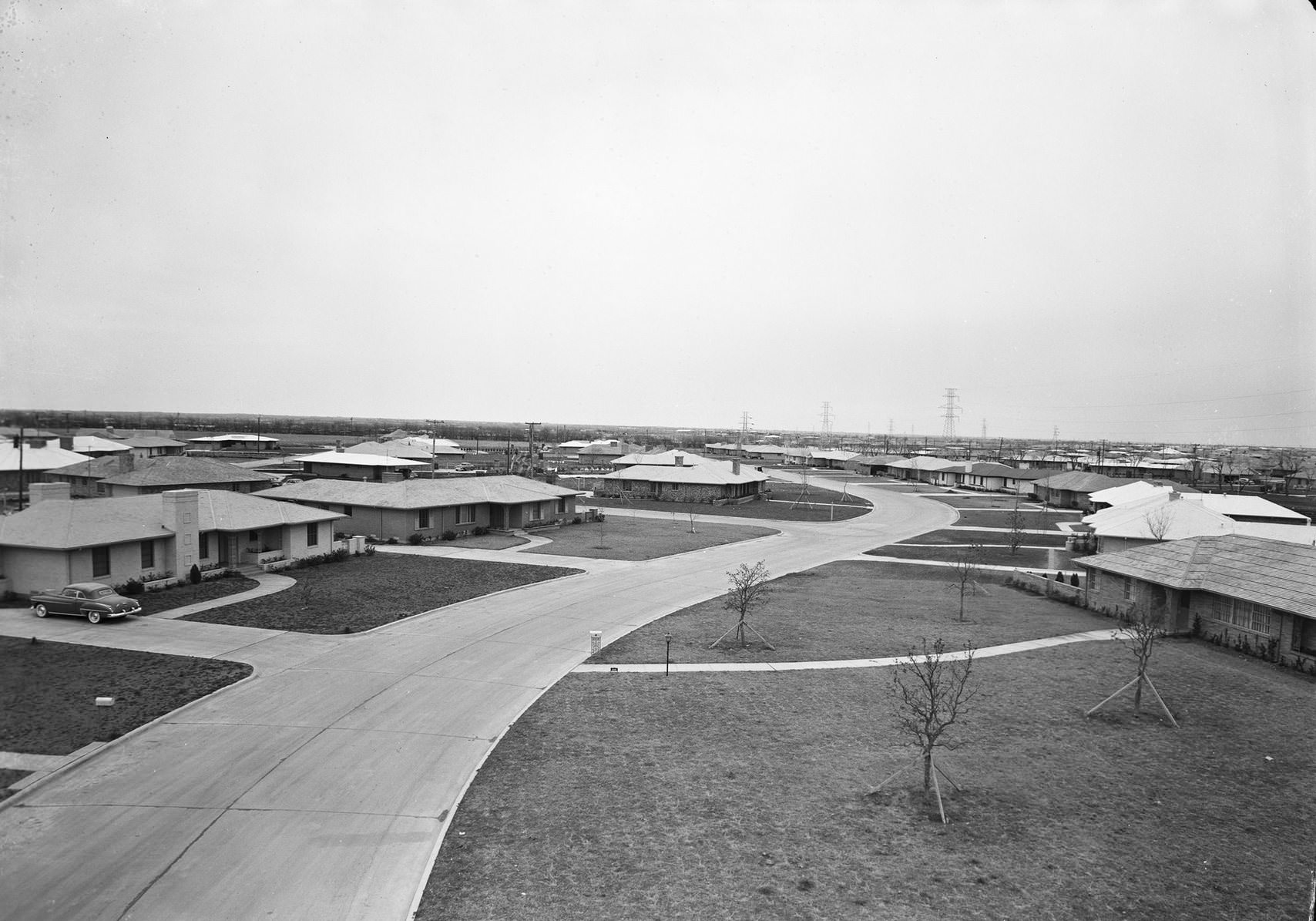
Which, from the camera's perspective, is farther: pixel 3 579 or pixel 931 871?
pixel 3 579

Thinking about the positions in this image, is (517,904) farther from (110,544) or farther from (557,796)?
(110,544)

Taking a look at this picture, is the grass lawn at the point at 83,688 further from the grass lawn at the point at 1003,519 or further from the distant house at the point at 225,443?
the distant house at the point at 225,443

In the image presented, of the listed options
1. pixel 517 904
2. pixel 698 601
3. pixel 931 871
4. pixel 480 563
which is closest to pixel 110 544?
pixel 480 563

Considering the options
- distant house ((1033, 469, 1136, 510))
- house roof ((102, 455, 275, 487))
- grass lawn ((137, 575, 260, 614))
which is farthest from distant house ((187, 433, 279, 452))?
distant house ((1033, 469, 1136, 510))

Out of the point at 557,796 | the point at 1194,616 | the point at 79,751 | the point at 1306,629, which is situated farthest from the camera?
the point at 1194,616

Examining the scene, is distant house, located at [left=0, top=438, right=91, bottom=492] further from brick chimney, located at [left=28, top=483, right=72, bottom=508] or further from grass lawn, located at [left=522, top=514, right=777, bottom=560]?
grass lawn, located at [left=522, top=514, right=777, bottom=560]

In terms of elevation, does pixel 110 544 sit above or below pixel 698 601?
above
